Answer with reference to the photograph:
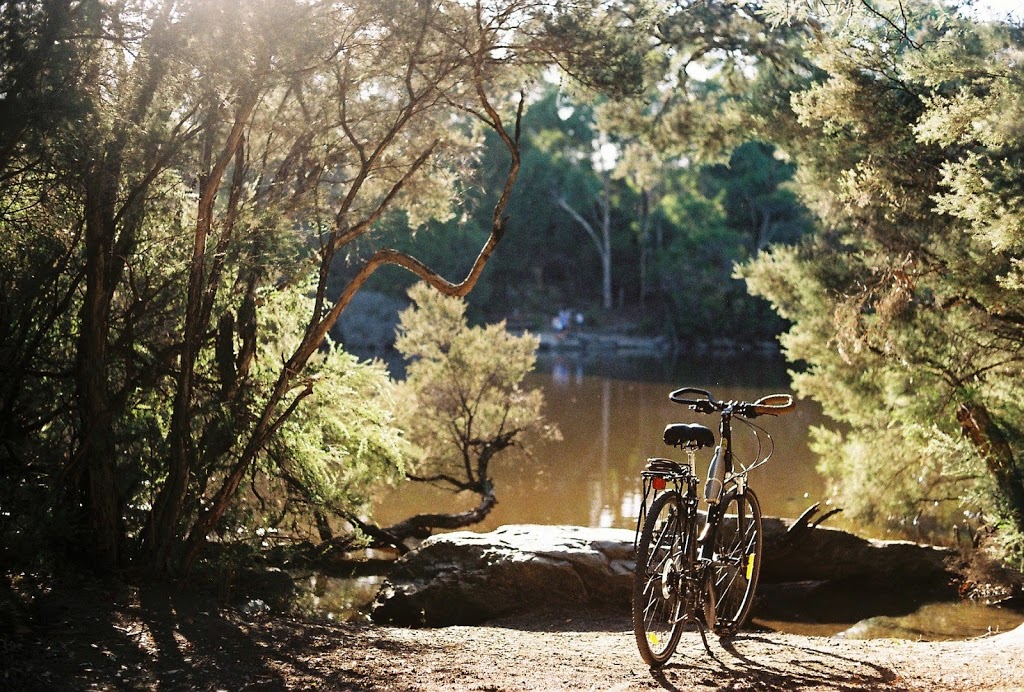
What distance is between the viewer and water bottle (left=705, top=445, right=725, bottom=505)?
186 inches

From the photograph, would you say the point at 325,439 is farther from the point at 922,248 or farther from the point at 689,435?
the point at 922,248

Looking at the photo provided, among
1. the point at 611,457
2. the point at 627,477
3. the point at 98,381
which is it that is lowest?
the point at 627,477

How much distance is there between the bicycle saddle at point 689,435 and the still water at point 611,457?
6.60m

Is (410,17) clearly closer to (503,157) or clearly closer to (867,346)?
(867,346)

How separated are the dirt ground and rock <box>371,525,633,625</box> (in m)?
1.48

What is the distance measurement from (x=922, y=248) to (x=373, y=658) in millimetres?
5569

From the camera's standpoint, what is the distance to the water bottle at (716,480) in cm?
473

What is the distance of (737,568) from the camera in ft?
17.0

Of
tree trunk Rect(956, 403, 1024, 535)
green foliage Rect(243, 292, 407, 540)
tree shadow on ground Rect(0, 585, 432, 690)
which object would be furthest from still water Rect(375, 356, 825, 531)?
tree shadow on ground Rect(0, 585, 432, 690)

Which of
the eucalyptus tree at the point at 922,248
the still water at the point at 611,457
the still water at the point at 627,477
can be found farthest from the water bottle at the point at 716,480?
the still water at the point at 611,457

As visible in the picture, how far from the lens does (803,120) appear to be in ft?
26.6

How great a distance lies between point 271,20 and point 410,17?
0.83 metres

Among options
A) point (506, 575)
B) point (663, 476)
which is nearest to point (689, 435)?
point (663, 476)

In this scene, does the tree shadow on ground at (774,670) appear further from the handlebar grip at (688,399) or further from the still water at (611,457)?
the still water at (611,457)
